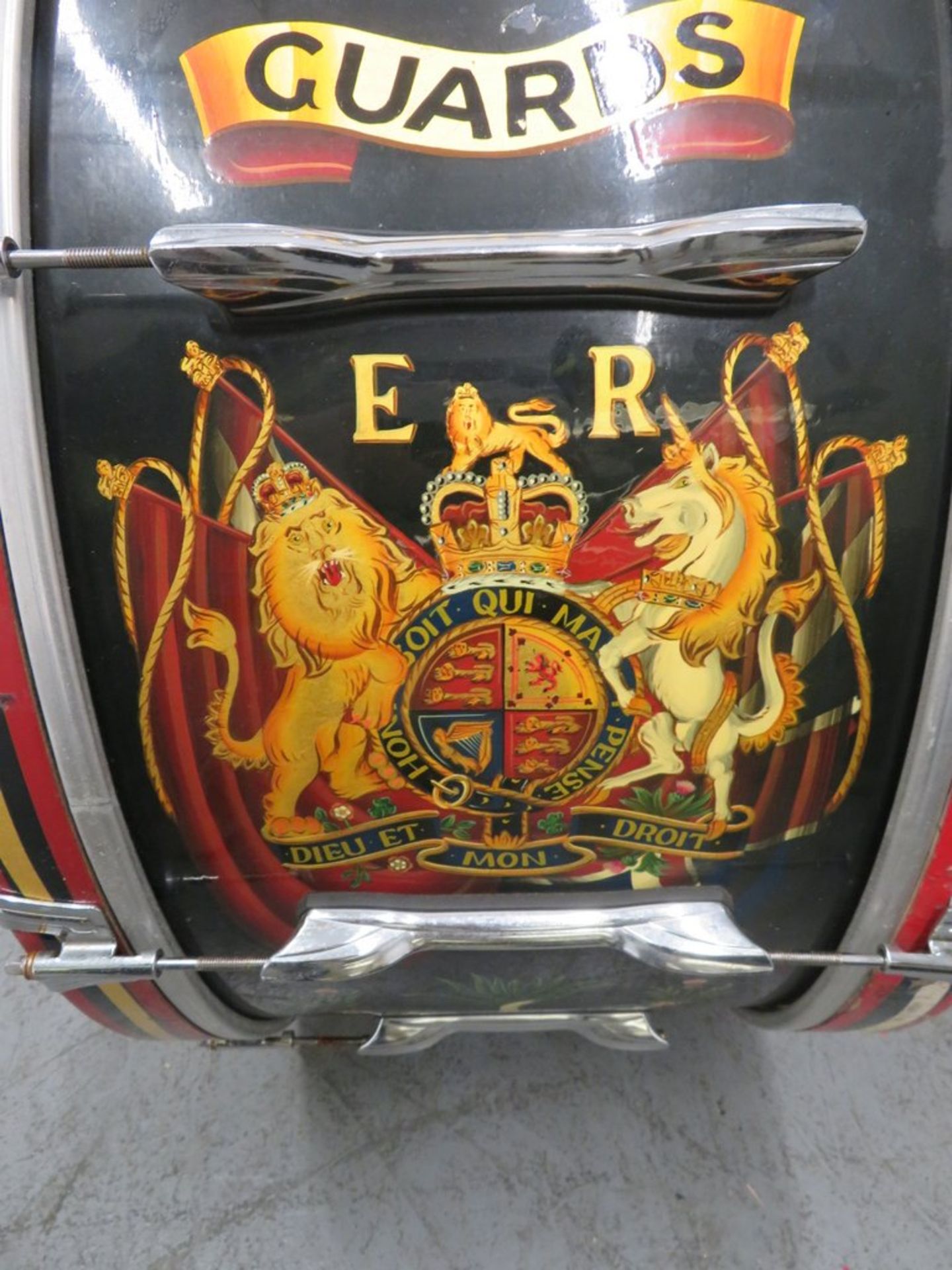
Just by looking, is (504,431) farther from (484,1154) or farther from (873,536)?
(484,1154)

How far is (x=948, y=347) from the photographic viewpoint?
664 mm

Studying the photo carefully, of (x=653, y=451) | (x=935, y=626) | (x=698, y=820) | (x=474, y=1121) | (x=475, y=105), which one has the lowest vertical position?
(x=474, y=1121)

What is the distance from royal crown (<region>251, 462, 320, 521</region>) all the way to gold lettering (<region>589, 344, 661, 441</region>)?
0.22 metres

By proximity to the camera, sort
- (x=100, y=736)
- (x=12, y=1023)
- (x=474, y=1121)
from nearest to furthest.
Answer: (x=100, y=736) < (x=474, y=1121) < (x=12, y=1023)

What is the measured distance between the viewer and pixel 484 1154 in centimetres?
131

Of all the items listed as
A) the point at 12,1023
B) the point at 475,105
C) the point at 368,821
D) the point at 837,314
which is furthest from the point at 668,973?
the point at 12,1023

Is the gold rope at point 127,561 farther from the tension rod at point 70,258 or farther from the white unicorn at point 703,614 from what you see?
the white unicorn at point 703,614

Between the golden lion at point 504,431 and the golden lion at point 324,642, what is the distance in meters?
0.09

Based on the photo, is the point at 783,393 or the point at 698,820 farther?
the point at 698,820

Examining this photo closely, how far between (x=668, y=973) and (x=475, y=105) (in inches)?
29.9

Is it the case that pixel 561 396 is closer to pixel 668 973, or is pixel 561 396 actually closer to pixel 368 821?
pixel 368 821

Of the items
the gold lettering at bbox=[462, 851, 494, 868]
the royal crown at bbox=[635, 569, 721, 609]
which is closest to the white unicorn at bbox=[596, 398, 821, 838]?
the royal crown at bbox=[635, 569, 721, 609]

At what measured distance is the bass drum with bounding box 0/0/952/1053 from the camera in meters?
0.65

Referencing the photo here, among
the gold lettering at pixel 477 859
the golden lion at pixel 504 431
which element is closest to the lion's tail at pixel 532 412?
the golden lion at pixel 504 431
